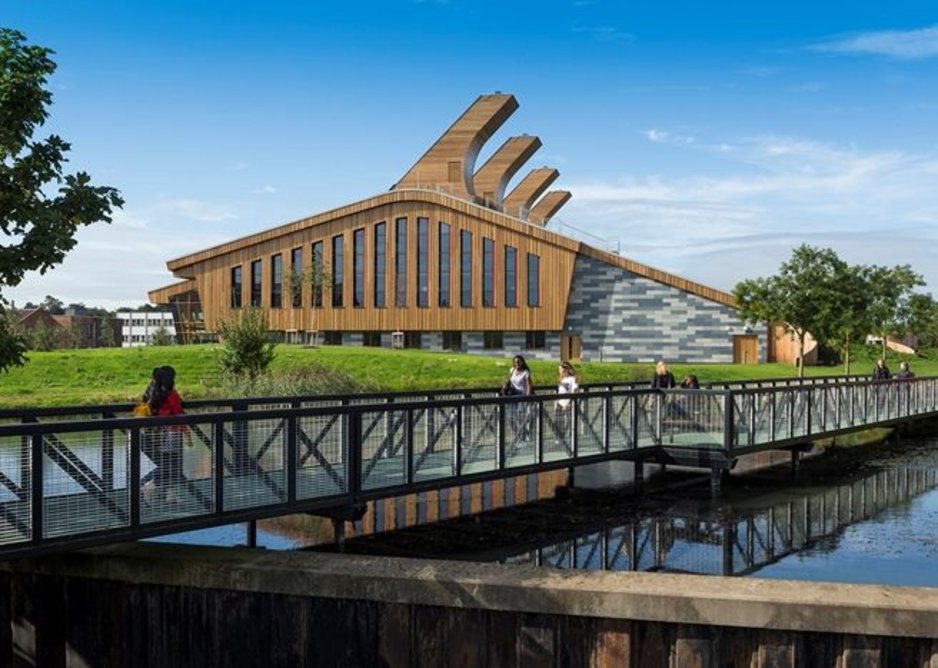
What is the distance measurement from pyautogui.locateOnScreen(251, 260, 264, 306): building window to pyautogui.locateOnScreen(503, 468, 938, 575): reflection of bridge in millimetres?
54296

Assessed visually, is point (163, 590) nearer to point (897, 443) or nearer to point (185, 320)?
point (897, 443)

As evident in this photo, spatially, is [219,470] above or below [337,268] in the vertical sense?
below

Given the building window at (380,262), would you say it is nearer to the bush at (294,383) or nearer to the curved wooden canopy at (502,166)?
the curved wooden canopy at (502,166)

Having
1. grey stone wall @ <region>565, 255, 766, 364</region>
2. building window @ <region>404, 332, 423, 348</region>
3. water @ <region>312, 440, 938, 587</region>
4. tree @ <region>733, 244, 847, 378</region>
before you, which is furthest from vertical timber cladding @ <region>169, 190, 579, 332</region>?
water @ <region>312, 440, 938, 587</region>

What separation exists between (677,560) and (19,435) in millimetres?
7291

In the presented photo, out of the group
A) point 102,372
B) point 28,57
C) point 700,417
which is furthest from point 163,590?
point 102,372

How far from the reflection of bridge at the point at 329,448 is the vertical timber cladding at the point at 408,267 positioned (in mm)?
42413

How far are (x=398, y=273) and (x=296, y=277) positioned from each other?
22.9ft

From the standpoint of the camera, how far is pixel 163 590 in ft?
25.3

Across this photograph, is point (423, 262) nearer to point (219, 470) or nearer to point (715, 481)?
point (715, 481)

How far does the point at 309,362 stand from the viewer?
4381cm

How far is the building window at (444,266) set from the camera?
206ft

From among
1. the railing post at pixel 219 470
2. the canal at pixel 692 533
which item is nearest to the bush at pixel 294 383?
the canal at pixel 692 533

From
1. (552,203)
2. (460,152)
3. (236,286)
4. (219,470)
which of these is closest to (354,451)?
(219,470)
